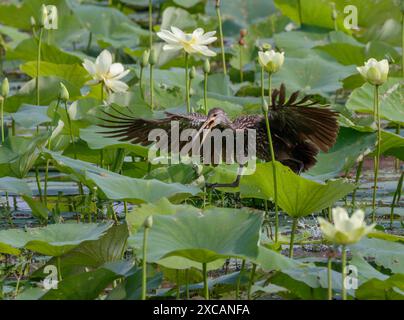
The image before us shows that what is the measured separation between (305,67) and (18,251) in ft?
7.49

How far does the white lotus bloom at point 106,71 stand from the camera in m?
4.05

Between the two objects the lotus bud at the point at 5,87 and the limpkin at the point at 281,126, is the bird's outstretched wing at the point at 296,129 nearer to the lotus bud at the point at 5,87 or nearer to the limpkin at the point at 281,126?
the limpkin at the point at 281,126

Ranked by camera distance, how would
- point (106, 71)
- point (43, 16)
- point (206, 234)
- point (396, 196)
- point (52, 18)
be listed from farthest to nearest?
point (52, 18)
point (43, 16)
point (106, 71)
point (396, 196)
point (206, 234)

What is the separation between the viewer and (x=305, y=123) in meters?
3.58

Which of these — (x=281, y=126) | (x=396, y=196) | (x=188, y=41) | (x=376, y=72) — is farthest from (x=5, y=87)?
(x=396, y=196)

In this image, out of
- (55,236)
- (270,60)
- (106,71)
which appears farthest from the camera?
(106,71)

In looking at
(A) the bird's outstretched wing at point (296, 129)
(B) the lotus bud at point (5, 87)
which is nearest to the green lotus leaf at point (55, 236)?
(A) the bird's outstretched wing at point (296, 129)

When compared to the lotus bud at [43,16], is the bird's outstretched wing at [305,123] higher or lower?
lower

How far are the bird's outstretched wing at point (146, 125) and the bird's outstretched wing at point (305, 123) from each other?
0.26 metres

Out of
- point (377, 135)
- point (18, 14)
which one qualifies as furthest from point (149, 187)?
point (18, 14)

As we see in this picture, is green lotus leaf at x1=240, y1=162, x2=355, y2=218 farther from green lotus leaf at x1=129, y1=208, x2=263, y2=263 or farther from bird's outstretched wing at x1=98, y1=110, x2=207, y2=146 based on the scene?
bird's outstretched wing at x1=98, y1=110, x2=207, y2=146

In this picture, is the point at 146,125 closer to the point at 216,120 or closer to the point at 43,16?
the point at 216,120

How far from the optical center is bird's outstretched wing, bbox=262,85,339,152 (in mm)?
3500

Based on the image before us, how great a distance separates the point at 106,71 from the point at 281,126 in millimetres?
831
